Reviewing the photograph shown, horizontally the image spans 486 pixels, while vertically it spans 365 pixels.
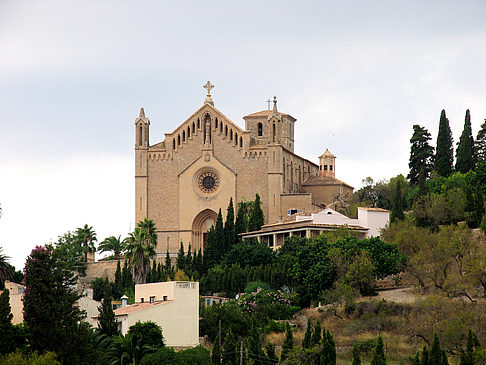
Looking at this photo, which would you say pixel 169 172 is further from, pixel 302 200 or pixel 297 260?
pixel 297 260

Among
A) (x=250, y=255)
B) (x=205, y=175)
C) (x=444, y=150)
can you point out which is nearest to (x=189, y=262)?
(x=250, y=255)

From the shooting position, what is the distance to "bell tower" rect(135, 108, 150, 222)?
9038 centimetres

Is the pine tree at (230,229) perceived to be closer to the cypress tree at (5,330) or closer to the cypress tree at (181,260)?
the cypress tree at (181,260)

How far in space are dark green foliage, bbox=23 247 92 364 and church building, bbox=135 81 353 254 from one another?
3454cm

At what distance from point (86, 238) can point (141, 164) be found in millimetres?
7033

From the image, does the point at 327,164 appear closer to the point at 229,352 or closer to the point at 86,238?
the point at 86,238

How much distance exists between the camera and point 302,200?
87.5m

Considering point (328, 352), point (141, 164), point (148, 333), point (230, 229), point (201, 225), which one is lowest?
point (328, 352)

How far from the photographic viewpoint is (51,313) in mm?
52812

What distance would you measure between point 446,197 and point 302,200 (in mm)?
10601

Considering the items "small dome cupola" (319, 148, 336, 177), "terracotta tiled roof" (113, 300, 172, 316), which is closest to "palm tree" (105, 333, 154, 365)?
"terracotta tiled roof" (113, 300, 172, 316)

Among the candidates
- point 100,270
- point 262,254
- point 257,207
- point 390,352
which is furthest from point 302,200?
point 390,352

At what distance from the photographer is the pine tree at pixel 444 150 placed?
91500mm

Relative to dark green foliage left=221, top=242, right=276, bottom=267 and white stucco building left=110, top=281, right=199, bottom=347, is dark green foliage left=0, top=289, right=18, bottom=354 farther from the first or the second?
dark green foliage left=221, top=242, right=276, bottom=267
